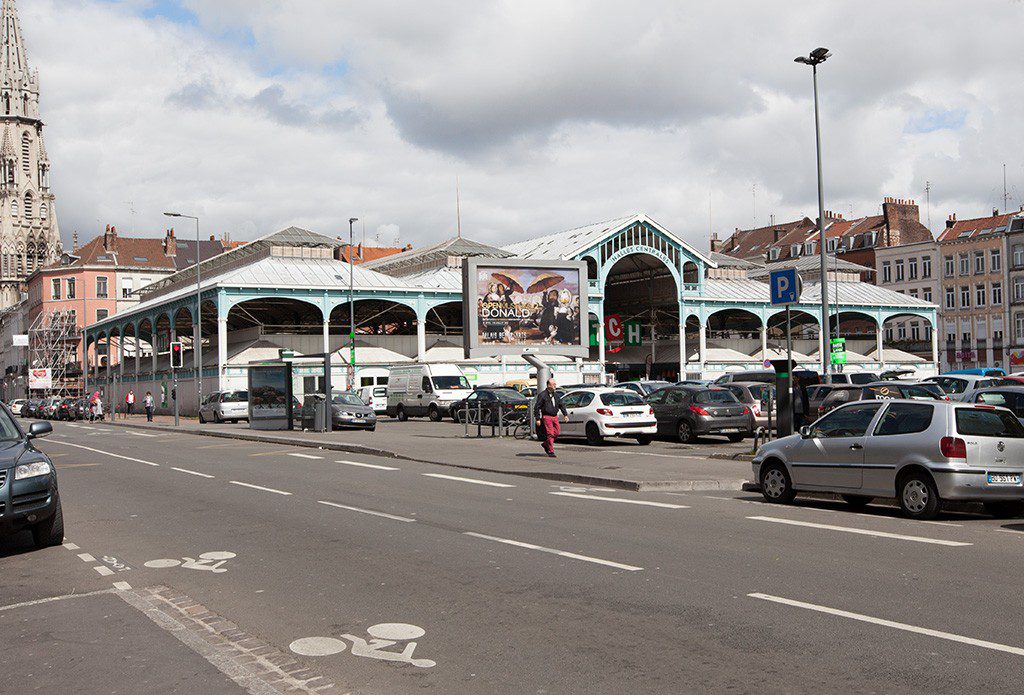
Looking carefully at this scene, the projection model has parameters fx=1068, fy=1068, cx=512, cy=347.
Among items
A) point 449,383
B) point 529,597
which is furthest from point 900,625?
point 449,383

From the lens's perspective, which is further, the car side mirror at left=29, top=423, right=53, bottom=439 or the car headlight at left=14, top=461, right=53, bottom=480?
the car side mirror at left=29, top=423, right=53, bottom=439

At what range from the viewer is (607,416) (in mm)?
28047

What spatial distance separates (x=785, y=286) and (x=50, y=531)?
15.2m

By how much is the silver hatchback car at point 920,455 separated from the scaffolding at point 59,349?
9957cm

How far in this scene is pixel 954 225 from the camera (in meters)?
92.8

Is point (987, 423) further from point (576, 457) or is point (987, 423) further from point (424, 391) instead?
point (424, 391)

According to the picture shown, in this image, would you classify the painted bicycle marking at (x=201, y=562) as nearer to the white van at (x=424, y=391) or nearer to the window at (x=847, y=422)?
the window at (x=847, y=422)

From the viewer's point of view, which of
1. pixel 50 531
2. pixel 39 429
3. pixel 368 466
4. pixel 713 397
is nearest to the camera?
pixel 50 531

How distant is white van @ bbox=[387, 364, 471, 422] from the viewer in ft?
160

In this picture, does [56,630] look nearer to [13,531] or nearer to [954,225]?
[13,531]

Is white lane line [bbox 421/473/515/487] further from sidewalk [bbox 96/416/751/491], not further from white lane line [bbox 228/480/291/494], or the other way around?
white lane line [bbox 228/480/291/494]

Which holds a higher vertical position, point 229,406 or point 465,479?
point 229,406

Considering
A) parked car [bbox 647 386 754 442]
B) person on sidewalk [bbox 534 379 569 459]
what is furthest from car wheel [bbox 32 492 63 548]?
parked car [bbox 647 386 754 442]

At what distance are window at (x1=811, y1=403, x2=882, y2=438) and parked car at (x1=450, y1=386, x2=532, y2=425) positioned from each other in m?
17.6
